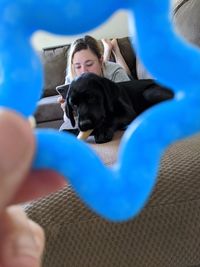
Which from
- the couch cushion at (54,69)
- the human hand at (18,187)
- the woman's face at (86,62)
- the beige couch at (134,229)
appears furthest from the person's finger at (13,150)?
the couch cushion at (54,69)

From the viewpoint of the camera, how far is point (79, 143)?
0.31 meters

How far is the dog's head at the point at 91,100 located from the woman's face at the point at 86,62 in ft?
1.91

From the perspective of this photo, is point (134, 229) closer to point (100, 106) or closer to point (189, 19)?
point (100, 106)

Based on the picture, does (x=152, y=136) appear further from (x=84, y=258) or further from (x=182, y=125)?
(x=84, y=258)

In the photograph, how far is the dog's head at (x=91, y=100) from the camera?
128cm

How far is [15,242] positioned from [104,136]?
0.84 m

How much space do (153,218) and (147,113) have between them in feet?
1.28

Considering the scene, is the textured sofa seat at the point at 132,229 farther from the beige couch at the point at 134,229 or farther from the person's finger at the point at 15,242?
the person's finger at the point at 15,242

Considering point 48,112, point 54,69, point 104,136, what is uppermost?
point 104,136

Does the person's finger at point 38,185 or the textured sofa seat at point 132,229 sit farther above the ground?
the person's finger at point 38,185

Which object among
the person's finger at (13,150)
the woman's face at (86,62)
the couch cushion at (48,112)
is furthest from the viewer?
the couch cushion at (48,112)

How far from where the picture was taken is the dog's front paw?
3.98 feet

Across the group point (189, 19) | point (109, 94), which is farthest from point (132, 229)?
point (189, 19)

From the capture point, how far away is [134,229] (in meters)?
0.68
